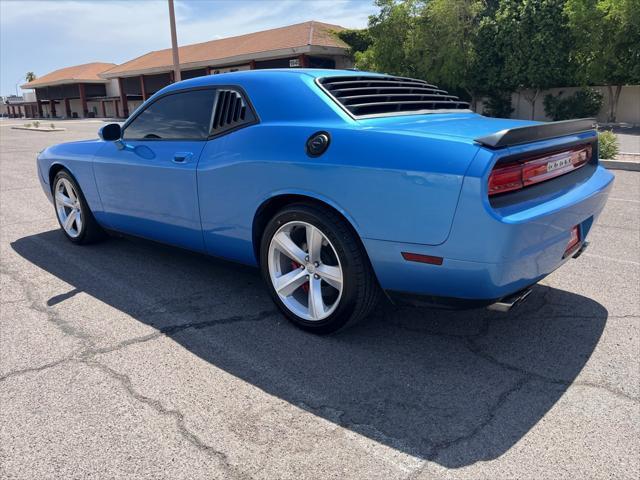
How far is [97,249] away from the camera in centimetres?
523

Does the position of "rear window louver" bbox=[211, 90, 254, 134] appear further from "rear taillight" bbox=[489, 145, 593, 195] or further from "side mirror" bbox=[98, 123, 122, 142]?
"rear taillight" bbox=[489, 145, 593, 195]

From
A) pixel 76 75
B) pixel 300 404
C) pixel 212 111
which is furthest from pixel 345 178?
pixel 76 75

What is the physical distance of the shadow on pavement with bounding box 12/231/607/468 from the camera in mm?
2426

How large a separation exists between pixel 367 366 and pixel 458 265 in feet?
2.62

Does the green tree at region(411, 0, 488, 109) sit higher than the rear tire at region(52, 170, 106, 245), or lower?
higher

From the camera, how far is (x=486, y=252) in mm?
2473

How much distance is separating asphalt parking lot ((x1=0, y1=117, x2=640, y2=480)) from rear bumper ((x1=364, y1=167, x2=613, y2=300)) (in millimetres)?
509

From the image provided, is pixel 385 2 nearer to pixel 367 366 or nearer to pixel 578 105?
pixel 578 105

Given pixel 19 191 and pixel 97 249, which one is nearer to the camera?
pixel 97 249

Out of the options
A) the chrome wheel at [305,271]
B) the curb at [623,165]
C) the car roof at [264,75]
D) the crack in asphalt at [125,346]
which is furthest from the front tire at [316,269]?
the curb at [623,165]

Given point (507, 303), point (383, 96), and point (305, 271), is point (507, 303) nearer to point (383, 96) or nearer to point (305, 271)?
point (305, 271)

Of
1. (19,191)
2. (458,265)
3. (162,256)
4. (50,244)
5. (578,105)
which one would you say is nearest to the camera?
(458,265)

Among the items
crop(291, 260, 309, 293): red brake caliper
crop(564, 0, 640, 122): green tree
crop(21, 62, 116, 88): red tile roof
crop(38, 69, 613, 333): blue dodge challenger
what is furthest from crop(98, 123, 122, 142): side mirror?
crop(21, 62, 116, 88): red tile roof

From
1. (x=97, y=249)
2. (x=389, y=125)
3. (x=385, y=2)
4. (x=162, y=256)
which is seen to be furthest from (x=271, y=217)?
(x=385, y=2)
